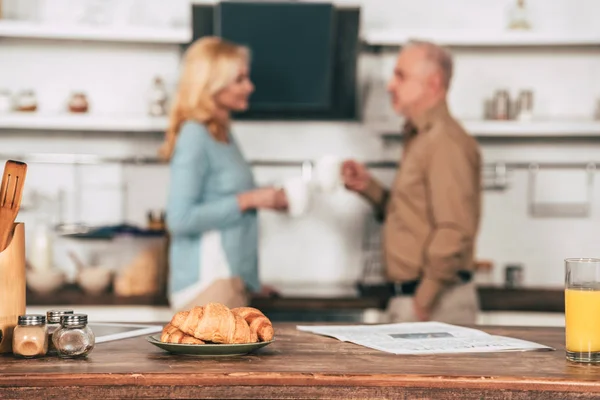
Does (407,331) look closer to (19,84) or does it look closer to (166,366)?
(166,366)

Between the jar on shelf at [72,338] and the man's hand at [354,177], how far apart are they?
1969mm

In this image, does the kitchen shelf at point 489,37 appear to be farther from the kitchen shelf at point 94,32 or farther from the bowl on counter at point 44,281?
the bowl on counter at point 44,281

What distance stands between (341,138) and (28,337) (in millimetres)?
2770

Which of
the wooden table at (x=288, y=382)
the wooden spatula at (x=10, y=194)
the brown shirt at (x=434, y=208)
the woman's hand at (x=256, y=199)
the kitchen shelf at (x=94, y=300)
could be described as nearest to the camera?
the wooden table at (x=288, y=382)

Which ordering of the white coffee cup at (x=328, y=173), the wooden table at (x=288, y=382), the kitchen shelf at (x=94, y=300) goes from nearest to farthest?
the wooden table at (x=288, y=382) → the white coffee cup at (x=328, y=173) → the kitchen shelf at (x=94, y=300)

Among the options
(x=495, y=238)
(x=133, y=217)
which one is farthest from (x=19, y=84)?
(x=495, y=238)

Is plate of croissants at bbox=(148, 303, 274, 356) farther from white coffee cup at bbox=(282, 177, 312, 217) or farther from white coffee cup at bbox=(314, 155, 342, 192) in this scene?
white coffee cup at bbox=(314, 155, 342, 192)

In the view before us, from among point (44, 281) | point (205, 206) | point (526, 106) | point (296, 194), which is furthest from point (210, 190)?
point (526, 106)

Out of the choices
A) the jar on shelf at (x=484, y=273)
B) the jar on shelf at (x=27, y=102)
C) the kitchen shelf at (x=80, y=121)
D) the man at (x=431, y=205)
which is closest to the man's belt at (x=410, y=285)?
the man at (x=431, y=205)

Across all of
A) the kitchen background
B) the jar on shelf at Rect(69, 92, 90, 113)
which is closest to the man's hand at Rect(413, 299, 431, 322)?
the kitchen background

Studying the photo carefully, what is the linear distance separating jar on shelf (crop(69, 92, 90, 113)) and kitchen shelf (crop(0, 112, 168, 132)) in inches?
1.7

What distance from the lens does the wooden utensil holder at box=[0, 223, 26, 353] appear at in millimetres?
1624

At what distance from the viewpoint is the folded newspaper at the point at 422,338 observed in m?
1.71

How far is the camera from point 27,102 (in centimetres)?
395
